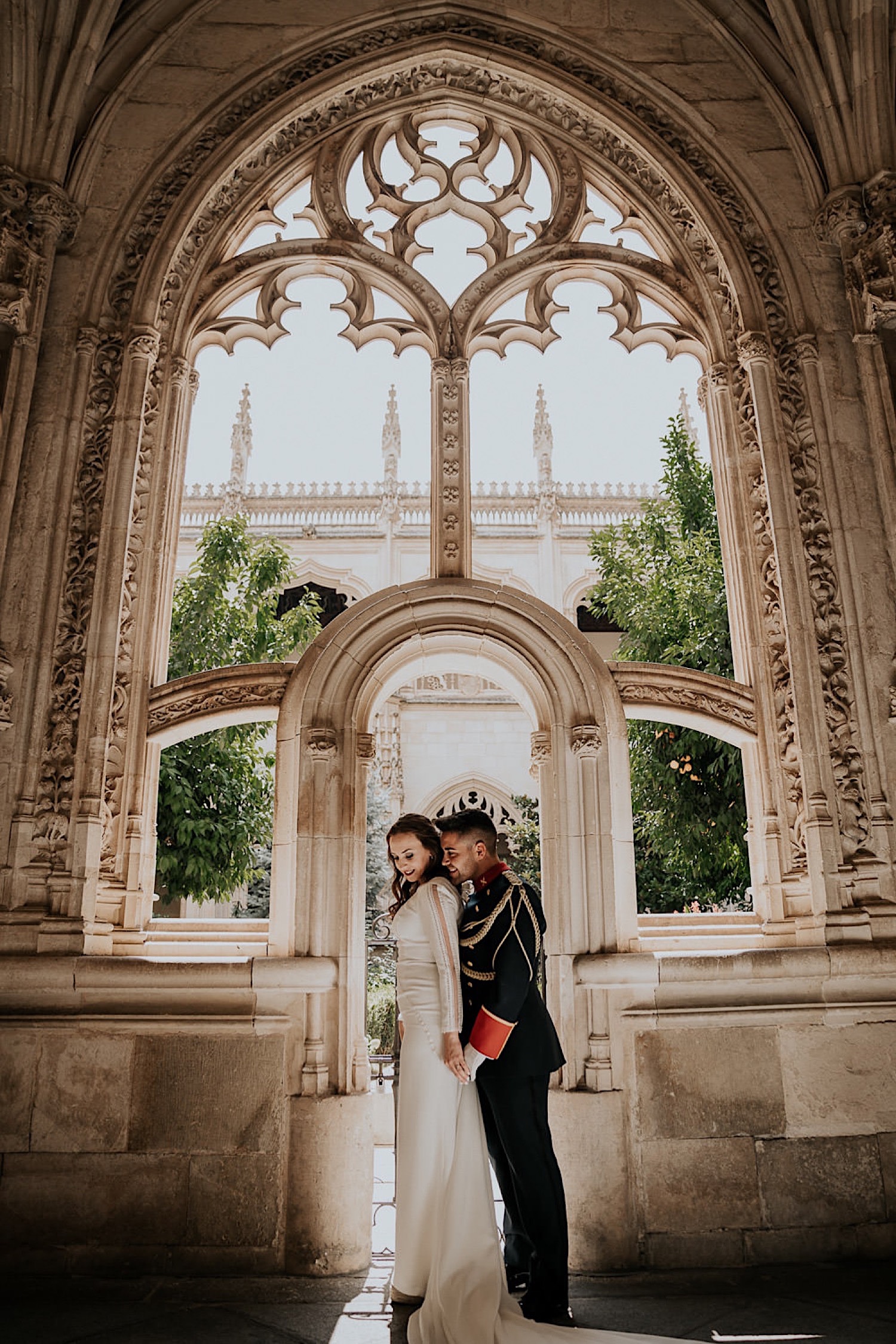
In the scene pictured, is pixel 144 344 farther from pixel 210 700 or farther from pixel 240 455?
pixel 240 455

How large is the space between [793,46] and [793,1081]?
18.9 ft

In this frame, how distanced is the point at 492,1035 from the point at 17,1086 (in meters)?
2.24

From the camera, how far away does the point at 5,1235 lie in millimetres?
4262

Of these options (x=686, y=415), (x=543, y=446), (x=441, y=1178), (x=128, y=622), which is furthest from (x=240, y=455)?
(x=441, y=1178)

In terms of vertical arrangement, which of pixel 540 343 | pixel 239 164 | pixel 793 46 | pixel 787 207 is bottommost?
pixel 540 343

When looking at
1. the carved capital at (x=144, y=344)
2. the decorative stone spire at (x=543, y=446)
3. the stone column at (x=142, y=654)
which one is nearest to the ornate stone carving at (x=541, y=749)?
the stone column at (x=142, y=654)

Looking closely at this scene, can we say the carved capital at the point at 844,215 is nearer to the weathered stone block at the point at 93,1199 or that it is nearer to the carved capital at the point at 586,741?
the carved capital at the point at 586,741

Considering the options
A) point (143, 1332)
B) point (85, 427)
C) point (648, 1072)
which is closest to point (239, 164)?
point (85, 427)

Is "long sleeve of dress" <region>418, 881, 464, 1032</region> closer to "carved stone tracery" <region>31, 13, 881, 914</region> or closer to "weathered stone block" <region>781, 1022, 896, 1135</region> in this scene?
"weathered stone block" <region>781, 1022, 896, 1135</region>

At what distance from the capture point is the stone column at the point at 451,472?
5.74 m

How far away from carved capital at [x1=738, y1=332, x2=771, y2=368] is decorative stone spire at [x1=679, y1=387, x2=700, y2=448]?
19.8ft

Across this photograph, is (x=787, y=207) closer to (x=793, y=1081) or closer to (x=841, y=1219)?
(x=793, y=1081)

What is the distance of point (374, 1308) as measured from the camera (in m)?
3.83

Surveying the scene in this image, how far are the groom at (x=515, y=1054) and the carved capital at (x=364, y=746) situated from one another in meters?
1.36
